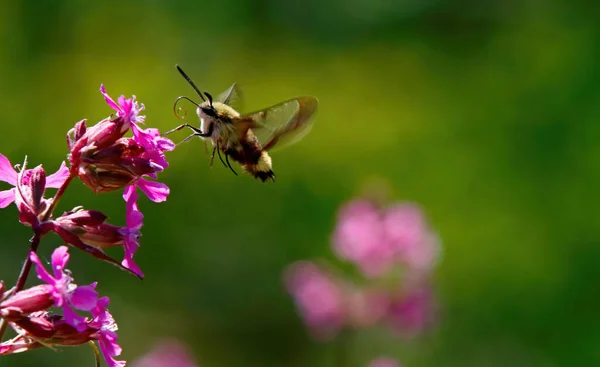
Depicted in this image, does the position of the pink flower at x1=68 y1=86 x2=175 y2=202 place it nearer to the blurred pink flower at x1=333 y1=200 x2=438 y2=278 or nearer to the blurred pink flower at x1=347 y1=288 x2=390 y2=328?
the blurred pink flower at x1=347 y1=288 x2=390 y2=328

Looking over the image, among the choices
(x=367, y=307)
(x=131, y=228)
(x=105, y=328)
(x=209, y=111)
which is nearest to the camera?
(x=105, y=328)

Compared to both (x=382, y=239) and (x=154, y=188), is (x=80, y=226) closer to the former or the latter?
(x=154, y=188)

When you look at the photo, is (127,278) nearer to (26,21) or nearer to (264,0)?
(26,21)

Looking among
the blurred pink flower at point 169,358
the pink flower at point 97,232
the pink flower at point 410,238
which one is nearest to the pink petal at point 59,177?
the pink flower at point 97,232

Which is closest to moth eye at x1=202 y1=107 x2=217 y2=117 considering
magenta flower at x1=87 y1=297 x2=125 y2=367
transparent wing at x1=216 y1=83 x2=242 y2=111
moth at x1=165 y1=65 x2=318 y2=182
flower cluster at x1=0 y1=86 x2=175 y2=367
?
moth at x1=165 y1=65 x2=318 y2=182

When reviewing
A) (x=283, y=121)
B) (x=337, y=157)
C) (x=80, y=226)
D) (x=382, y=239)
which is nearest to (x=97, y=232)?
Answer: (x=80, y=226)

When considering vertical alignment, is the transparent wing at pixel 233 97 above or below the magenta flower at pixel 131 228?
above

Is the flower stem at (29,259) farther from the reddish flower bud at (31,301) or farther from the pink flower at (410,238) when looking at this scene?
the pink flower at (410,238)
